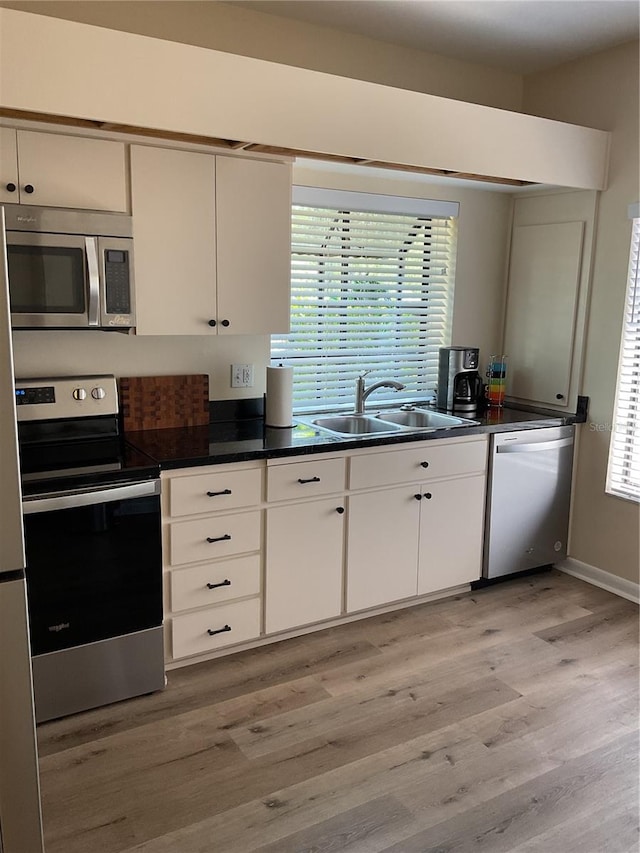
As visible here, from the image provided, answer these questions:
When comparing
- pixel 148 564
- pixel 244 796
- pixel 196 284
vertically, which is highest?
pixel 196 284

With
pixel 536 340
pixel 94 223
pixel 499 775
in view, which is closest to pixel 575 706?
pixel 499 775

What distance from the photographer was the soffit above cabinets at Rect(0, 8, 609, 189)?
7.60ft

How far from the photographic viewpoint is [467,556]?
11.8 feet

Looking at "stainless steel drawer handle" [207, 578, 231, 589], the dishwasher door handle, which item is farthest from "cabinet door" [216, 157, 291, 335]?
the dishwasher door handle

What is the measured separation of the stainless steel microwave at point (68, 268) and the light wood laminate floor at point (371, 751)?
4.79 feet

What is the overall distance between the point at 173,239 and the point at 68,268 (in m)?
0.45

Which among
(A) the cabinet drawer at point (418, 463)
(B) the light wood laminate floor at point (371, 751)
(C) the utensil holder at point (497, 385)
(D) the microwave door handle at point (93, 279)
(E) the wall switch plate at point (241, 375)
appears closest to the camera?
(B) the light wood laminate floor at point (371, 751)

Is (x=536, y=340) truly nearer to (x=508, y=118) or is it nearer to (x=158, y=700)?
(x=508, y=118)

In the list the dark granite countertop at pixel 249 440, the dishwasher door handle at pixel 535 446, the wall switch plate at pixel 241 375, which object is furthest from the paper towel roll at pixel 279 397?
the dishwasher door handle at pixel 535 446

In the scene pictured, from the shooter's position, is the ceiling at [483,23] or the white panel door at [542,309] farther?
the white panel door at [542,309]

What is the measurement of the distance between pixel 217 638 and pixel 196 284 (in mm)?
1455

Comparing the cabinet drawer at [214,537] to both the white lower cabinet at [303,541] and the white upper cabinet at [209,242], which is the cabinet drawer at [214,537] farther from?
the white upper cabinet at [209,242]

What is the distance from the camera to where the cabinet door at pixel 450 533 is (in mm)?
3420

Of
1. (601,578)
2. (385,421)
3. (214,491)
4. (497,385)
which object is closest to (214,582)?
(214,491)
